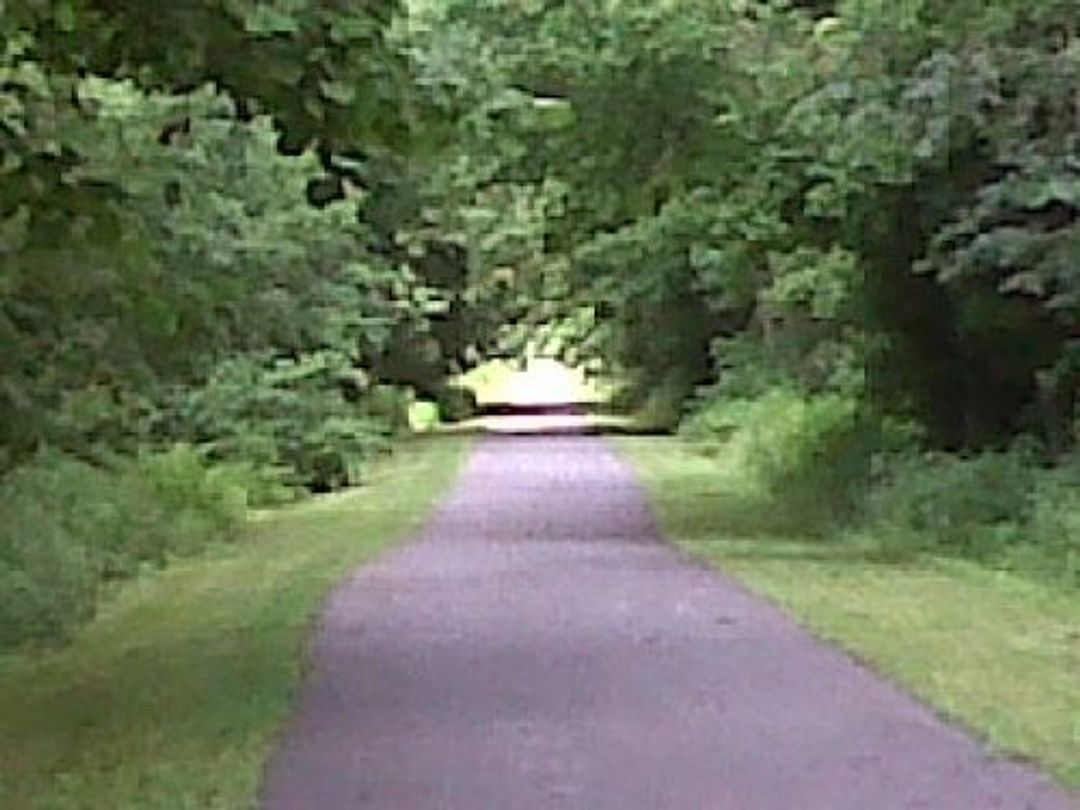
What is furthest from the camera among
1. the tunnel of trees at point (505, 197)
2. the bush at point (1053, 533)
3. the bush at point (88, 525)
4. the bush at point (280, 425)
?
the bush at point (280, 425)

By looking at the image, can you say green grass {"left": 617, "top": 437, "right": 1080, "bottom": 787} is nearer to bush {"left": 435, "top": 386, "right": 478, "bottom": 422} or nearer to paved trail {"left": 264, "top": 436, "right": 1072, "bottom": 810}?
paved trail {"left": 264, "top": 436, "right": 1072, "bottom": 810}

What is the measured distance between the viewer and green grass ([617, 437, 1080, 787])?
13828 mm

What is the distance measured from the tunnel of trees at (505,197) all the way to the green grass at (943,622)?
5.32 feet

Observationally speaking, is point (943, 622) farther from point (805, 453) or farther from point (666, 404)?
point (666, 404)

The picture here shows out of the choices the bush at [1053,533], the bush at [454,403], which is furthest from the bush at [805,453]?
the bush at [454,403]

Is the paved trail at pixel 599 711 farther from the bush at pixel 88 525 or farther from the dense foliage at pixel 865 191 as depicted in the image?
the dense foliage at pixel 865 191

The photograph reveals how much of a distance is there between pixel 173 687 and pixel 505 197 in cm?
2956

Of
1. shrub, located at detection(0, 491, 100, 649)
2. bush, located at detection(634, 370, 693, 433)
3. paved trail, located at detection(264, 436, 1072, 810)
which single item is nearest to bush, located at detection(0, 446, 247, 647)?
shrub, located at detection(0, 491, 100, 649)

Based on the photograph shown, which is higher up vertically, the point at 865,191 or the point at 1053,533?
the point at 865,191

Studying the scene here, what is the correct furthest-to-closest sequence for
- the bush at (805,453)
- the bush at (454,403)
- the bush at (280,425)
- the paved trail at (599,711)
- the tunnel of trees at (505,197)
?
the bush at (454,403) → the bush at (280,425) → the bush at (805,453) → the tunnel of trees at (505,197) → the paved trail at (599,711)

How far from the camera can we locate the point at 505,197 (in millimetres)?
45656

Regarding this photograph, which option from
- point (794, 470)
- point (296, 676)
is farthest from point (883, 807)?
point (794, 470)

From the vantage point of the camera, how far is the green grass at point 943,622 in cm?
1383

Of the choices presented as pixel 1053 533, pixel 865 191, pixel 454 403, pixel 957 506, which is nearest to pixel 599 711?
pixel 1053 533
